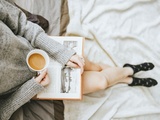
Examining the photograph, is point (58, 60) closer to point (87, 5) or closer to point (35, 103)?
point (35, 103)

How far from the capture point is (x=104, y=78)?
44.5 inches

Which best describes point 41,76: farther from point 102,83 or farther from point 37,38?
point 102,83

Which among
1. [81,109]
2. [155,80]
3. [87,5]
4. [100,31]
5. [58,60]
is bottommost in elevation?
[81,109]

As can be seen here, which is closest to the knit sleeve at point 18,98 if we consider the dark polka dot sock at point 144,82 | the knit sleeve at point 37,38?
the knit sleeve at point 37,38

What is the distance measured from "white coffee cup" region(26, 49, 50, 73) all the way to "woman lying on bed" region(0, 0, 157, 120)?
3 centimetres

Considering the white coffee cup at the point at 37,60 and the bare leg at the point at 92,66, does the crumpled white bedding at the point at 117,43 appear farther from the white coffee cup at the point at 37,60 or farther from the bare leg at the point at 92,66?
the white coffee cup at the point at 37,60

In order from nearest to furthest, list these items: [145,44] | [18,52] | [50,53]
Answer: [18,52], [50,53], [145,44]

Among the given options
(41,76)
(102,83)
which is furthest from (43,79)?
(102,83)

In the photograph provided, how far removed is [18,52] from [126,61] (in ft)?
1.94

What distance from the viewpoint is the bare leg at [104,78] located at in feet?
3.63

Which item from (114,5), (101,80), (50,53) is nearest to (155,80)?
(101,80)

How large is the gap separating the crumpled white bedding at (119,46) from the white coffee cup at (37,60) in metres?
0.28

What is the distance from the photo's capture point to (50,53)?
104cm

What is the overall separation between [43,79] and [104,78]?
28 centimetres
